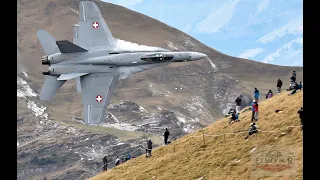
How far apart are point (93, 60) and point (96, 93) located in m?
2.53

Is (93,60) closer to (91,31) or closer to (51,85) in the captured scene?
(91,31)

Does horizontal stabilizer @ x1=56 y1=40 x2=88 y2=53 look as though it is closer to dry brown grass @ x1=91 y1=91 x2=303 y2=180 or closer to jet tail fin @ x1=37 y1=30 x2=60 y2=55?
jet tail fin @ x1=37 y1=30 x2=60 y2=55

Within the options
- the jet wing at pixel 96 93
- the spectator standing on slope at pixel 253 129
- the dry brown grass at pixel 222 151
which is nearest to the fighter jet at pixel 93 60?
the jet wing at pixel 96 93

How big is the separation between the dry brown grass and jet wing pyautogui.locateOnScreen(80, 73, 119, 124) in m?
14.2

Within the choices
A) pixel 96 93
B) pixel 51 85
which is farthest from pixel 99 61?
pixel 51 85

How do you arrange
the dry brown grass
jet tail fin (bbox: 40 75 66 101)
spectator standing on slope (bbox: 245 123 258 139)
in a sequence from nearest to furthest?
jet tail fin (bbox: 40 75 66 101)
the dry brown grass
spectator standing on slope (bbox: 245 123 258 139)

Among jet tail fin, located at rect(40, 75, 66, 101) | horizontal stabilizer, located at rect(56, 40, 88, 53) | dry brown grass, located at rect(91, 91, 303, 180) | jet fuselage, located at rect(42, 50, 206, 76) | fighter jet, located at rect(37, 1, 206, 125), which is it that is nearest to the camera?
fighter jet, located at rect(37, 1, 206, 125)

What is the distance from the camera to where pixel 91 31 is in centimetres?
4041

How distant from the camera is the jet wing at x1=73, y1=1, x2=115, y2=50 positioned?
130 ft

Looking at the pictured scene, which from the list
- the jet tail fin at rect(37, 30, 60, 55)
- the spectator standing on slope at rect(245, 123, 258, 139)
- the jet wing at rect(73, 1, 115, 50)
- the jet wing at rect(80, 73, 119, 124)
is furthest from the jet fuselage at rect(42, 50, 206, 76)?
the spectator standing on slope at rect(245, 123, 258, 139)

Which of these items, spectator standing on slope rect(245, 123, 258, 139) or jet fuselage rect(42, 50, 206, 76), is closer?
jet fuselage rect(42, 50, 206, 76)

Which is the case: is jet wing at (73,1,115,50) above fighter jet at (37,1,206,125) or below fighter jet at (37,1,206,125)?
above

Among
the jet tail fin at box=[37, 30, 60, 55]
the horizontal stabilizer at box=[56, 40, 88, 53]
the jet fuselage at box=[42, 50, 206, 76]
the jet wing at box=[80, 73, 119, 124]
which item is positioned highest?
the jet tail fin at box=[37, 30, 60, 55]
